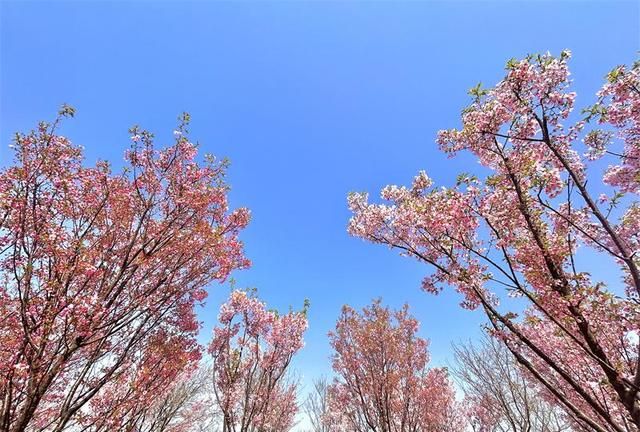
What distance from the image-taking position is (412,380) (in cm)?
987

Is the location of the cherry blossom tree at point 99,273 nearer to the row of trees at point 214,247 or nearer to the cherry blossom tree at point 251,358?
the row of trees at point 214,247

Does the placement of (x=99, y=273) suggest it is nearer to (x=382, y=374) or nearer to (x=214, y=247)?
(x=214, y=247)

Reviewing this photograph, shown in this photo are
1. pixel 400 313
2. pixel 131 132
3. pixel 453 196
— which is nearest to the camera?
pixel 453 196

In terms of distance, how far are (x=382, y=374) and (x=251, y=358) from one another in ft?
12.9

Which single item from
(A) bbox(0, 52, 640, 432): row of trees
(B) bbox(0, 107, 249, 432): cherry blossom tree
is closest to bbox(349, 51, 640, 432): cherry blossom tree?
(A) bbox(0, 52, 640, 432): row of trees

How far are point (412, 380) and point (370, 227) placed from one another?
6.51 m

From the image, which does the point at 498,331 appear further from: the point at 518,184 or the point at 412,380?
the point at 412,380

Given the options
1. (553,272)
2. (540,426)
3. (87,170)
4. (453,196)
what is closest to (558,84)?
(453,196)

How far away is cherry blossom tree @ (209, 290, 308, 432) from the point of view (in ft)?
28.9

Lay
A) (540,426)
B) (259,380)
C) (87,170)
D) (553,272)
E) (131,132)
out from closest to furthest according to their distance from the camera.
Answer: (553,272), (87,170), (131,132), (259,380), (540,426)

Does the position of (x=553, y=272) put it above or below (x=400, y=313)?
below

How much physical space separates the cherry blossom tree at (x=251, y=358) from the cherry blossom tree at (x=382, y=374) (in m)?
1.72

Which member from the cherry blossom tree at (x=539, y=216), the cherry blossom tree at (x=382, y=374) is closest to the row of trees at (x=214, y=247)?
the cherry blossom tree at (x=539, y=216)

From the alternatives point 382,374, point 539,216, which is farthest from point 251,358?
point 539,216
